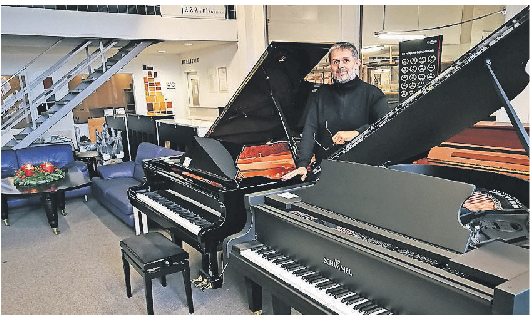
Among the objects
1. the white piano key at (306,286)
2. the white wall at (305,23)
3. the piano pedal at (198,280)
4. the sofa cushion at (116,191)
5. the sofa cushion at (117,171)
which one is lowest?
the piano pedal at (198,280)

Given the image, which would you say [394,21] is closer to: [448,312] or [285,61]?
[285,61]

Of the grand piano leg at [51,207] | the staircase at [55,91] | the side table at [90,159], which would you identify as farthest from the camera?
the staircase at [55,91]

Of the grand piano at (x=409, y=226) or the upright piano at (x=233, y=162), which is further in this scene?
the upright piano at (x=233, y=162)

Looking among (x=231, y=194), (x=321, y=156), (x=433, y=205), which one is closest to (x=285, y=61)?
(x=321, y=156)

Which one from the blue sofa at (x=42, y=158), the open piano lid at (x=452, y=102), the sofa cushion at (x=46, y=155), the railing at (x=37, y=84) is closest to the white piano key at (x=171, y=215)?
the open piano lid at (x=452, y=102)

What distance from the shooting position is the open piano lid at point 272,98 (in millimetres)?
3015

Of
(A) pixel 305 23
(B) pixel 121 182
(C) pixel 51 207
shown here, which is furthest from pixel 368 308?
(A) pixel 305 23

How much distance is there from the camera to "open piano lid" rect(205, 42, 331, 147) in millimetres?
3015

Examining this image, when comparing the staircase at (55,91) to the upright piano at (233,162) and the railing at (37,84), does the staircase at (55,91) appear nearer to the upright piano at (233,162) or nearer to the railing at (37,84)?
the railing at (37,84)

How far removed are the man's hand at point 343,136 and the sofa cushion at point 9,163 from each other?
5.38 metres

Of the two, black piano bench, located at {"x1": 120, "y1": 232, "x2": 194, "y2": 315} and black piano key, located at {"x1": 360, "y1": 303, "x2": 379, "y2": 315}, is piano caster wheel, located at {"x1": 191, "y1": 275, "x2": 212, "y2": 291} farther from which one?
black piano key, located at {"x1": 360, "y1": 303, "x2": 379, "y2": 315}

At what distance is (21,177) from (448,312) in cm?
535

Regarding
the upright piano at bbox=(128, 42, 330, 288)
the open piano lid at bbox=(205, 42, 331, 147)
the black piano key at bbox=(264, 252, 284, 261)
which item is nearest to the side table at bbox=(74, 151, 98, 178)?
the upright piano at bbox=(128, 42, 330, 288)

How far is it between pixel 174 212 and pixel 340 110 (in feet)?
4.89
